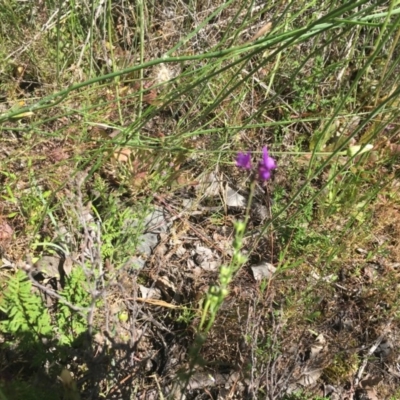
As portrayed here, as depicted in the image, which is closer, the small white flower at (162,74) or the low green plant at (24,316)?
the low green plant at (24,316)

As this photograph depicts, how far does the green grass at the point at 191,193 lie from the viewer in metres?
1.37

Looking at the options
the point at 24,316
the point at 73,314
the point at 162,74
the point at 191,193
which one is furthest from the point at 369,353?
the point at 162,74

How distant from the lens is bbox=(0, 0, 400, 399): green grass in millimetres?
1371

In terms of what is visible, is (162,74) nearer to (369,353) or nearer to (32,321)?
(32,321)

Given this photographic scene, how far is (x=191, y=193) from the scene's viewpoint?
5.86 ft

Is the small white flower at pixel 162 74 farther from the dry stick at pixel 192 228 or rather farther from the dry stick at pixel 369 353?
the dry stick at pixel 369 353

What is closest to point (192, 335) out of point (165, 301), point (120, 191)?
point (165, 301)

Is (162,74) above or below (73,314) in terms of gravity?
above

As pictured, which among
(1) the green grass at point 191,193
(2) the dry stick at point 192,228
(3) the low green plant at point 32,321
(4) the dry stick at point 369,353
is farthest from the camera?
(2) the dry stick at point 192,228

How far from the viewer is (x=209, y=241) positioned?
1.69m

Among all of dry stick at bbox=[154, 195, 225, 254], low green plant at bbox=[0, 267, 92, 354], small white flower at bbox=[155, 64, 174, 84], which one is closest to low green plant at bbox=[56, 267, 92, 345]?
low green plant at bbox=[0, 267, 92, 354]

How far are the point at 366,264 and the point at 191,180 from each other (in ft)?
2.34

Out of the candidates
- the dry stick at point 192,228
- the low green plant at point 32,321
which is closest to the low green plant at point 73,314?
the low green plant at point 32,321

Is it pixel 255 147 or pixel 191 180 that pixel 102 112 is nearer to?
pixel 191 180
